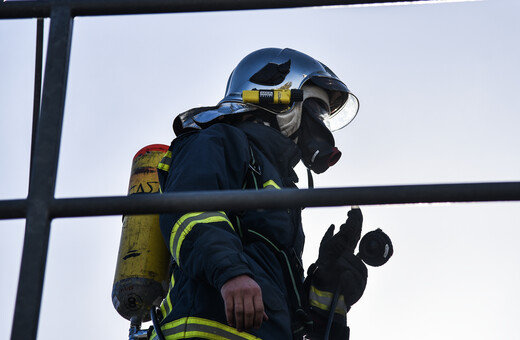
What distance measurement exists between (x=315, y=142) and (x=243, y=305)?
1.47 metres

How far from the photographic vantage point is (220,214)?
2727 millimetres

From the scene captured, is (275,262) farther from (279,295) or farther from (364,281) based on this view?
(364,281)

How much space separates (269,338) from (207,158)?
2.16 feet

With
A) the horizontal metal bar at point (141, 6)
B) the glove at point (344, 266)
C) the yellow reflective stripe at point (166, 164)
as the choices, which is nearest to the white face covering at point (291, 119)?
the glove at point (344, 266)

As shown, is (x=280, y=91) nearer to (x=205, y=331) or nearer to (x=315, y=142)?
(x=315, y=142)

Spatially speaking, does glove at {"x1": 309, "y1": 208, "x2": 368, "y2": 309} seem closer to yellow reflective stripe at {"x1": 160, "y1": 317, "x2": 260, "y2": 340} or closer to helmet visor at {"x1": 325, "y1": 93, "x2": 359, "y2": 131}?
yellow reflective stripe at {"x1": 160, "y1": 317, "x2": 260, "y2": 340}

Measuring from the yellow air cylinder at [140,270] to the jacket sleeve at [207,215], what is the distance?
29 cm

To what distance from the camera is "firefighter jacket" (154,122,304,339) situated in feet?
8.57

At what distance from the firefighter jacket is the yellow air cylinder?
0.24m

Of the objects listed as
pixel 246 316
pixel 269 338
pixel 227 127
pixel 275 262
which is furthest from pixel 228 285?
pixel 227 127

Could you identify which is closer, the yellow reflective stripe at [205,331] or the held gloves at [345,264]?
the yellow reflective stripe at [205,331]

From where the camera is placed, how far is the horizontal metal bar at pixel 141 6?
179 centimetres

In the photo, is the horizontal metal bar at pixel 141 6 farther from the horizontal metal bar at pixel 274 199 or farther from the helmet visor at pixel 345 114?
the helmet visor at pixel 345 114

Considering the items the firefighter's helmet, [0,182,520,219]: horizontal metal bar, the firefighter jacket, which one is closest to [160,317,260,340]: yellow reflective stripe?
the firefighter jacket
